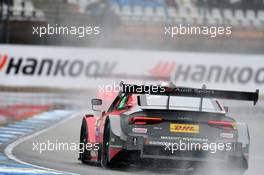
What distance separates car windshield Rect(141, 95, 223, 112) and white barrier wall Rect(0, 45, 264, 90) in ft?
59.0

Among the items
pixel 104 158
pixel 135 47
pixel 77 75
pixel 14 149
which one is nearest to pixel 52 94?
pixel 77 75

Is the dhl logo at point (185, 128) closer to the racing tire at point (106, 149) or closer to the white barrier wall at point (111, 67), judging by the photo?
the racing tire at point (106, 149)

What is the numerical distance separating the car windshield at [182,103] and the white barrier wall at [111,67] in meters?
18.0

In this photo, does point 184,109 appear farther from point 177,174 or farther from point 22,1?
point 22,1

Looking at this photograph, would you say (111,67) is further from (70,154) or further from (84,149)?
(84,149)

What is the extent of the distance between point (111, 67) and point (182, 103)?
18417mm

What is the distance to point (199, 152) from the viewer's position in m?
8.66

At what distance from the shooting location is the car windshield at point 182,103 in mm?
9016

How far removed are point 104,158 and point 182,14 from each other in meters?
20.3

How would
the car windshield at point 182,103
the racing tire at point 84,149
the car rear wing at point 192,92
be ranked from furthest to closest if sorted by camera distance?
the racing tire at point 84,149
the car windshield at point 182,103
the car rear wing at point 192,92

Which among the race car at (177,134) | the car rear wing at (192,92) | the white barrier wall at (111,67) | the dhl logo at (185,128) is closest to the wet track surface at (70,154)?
the race car at (177,134)

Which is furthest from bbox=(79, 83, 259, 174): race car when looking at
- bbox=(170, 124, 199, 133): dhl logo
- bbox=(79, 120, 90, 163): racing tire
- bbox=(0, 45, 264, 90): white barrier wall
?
bbox=(0, 45, 264, 90): white barrier wall

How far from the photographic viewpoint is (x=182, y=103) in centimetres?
916

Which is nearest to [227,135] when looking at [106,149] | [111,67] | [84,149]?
[106,149]
